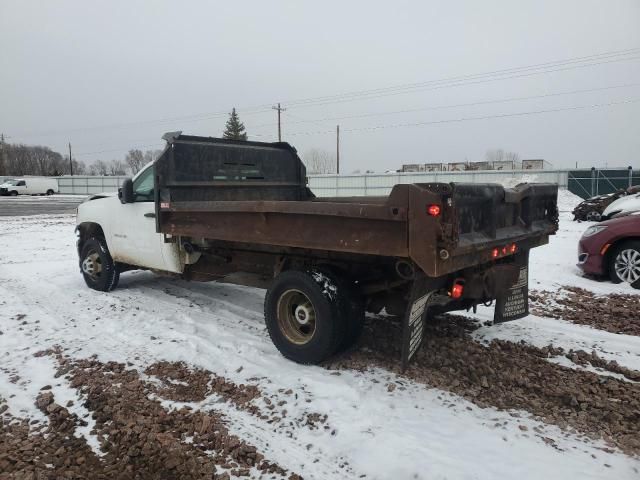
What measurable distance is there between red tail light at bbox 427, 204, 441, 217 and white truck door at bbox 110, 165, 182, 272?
11.9ft

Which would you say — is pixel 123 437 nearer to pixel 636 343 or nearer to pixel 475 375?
pixel 475 375

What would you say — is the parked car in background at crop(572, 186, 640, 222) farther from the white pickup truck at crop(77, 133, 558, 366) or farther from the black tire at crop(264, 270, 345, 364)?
the black tire at crop(264, 270, 345, 364)

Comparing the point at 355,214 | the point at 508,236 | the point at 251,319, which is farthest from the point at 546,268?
the point at 355,214

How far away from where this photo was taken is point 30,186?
4966 centimetres

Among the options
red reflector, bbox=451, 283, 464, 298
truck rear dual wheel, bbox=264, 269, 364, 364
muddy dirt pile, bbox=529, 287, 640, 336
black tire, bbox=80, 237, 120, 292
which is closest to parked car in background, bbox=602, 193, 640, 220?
muddy dirt pile, bbox=529, 287, 640, 336

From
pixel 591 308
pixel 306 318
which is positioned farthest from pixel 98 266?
pixel 591 308

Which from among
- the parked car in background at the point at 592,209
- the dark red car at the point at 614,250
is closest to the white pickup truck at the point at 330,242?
the dark red car at the point at 614,250

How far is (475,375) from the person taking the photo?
4066mm

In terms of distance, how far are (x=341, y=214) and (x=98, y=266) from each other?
4962 millimetres

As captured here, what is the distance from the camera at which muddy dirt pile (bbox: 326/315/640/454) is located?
3.35 meters

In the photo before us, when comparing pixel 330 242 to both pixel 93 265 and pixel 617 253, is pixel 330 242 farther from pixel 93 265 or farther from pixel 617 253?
pixel 617 253

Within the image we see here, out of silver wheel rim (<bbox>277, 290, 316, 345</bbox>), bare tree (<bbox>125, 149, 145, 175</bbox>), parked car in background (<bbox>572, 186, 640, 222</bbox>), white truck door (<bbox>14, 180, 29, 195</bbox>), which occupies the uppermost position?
bare tree (<bbox>125, 149, 145, 175</bbox>)

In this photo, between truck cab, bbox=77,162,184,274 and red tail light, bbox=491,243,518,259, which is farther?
truck cab, bbox=77,162,184,274

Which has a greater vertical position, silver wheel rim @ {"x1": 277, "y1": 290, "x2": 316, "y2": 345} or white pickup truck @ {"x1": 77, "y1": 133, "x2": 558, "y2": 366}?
white pickup truck @ {"x1": 77, "y1": 133, "x2": 558, "y2": 366}
